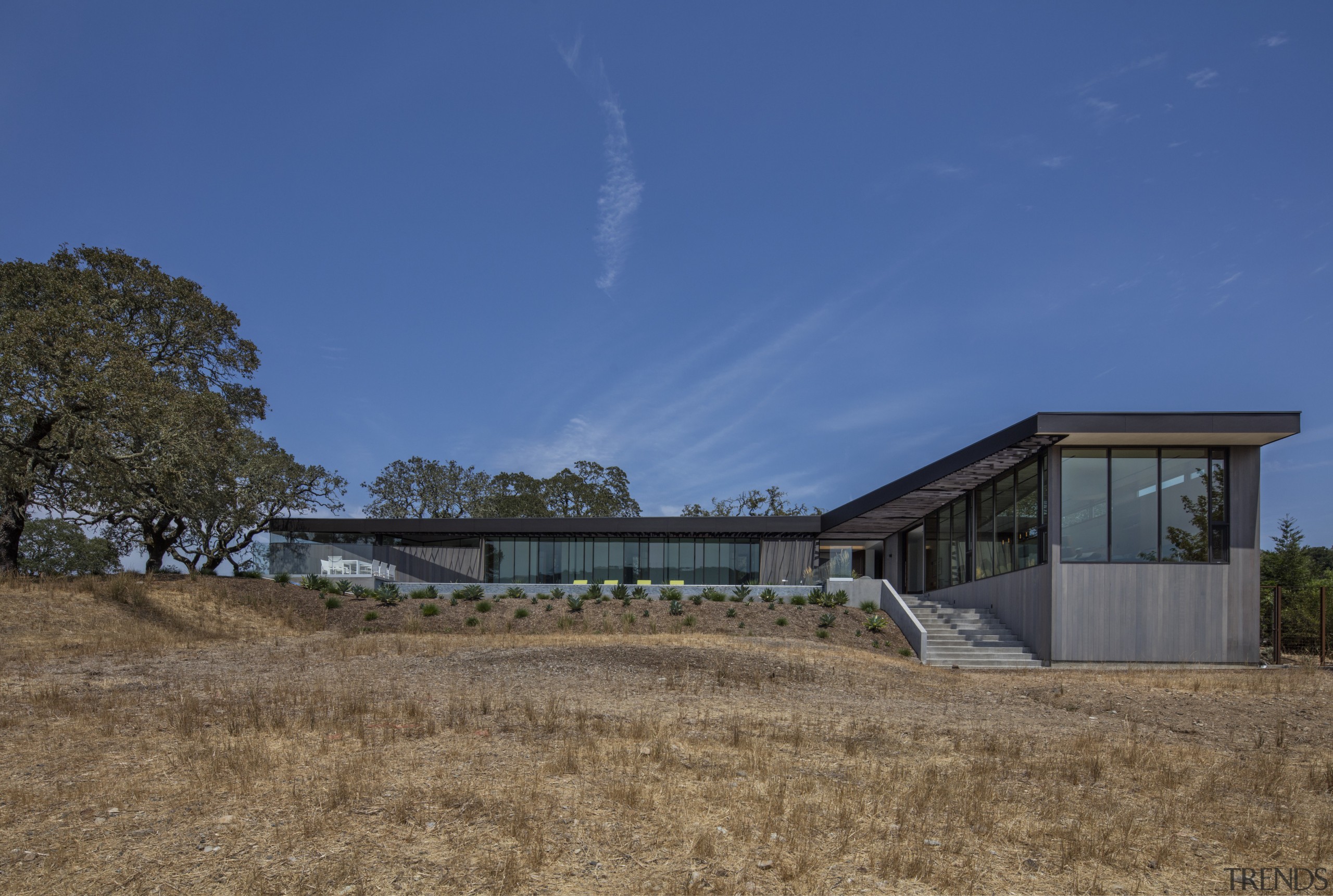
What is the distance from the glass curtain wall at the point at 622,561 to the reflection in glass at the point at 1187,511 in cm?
1964

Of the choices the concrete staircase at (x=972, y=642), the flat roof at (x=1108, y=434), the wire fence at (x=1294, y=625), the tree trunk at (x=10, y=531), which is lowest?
the concrete staircase at (x=972, y=642)

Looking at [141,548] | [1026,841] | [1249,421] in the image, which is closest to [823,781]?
[1026,841]

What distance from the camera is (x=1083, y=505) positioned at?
63.9ft

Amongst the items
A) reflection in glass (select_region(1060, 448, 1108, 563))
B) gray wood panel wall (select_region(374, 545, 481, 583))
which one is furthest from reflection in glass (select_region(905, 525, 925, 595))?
gray wood panel wall (select_region(374, 545, 481, 583))

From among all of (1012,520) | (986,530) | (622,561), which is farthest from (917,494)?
(622,561)

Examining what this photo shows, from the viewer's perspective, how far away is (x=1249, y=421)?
17734 mm

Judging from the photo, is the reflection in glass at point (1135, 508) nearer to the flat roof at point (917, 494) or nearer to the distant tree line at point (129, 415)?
Answer: the flat roof at point (917, 494)

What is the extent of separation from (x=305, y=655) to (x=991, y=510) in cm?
1766

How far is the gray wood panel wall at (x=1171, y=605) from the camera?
1891 cm

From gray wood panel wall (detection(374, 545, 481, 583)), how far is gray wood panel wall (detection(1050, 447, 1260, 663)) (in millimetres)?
26411

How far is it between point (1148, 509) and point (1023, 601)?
3633 millimetres

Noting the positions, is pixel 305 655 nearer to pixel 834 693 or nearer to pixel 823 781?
pixel 834 693

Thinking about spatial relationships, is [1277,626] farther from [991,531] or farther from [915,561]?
[915,561]

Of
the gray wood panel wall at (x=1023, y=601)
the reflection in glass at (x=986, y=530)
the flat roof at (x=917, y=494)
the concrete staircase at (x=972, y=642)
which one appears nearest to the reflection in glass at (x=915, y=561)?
the flat roof at (x=917, y=494)
